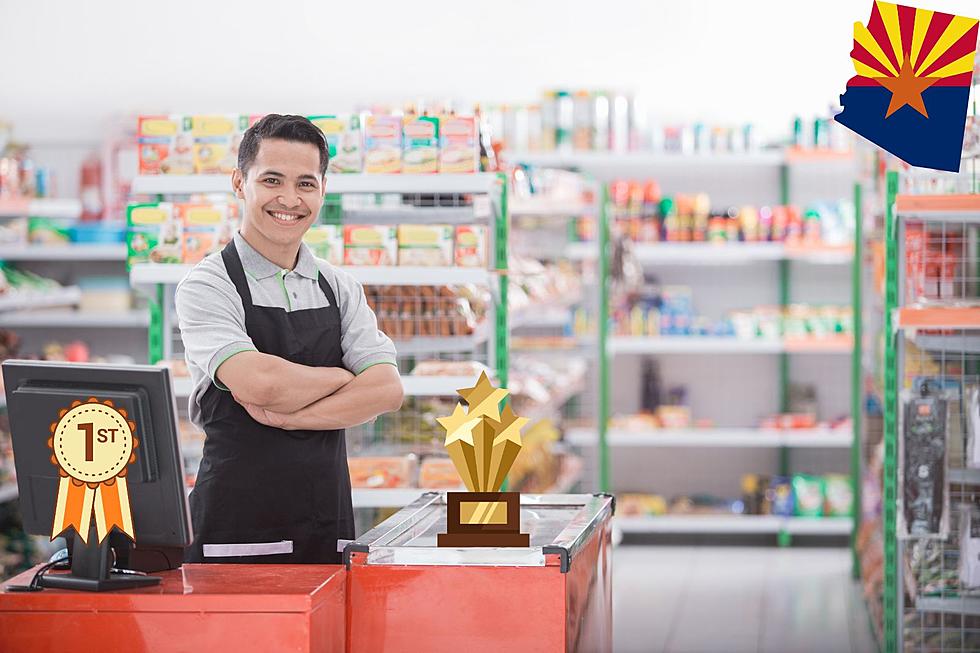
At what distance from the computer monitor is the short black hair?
0.87 metres

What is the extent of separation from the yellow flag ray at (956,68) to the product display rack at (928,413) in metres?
0.71

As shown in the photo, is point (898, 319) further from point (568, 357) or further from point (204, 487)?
point (568, 357)

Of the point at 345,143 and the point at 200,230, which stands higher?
the point at 345,143

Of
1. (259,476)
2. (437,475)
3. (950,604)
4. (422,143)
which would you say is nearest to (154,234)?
(422,143)

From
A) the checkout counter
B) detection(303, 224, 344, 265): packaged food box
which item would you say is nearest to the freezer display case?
the checkout counter

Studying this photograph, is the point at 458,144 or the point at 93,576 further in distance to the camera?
the point at 458,144

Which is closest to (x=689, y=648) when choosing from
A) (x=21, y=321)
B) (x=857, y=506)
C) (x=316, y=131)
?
(x=857, y=506)

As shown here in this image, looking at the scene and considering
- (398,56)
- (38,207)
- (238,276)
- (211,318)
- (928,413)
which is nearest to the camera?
(211,318)

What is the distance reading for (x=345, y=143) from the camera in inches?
172

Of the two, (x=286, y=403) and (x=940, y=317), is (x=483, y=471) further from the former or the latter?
(x=940, y=317)

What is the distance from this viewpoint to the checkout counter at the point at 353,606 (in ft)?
7.18

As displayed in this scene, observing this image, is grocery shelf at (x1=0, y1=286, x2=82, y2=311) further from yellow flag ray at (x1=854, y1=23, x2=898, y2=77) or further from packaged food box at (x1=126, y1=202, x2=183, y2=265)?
yellow flag ray at (x1=854, y1=23, x2=898, y2=77)

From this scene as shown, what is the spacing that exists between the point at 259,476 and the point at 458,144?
5.40 ft

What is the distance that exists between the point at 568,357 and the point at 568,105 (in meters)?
1.44
